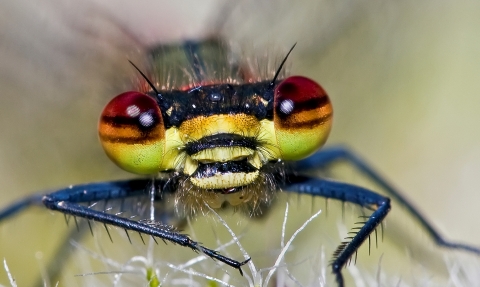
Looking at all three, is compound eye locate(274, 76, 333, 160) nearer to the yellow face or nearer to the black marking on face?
the yellow face

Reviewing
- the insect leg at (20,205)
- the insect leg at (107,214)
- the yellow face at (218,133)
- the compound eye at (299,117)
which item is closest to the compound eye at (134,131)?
the yellow face at (218,133)

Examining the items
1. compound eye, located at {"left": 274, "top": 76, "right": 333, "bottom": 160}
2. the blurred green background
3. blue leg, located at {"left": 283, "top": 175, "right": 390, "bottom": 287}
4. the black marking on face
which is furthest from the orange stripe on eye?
the blurred green background

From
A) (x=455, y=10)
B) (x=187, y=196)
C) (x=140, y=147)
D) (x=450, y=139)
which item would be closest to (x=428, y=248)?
(x=450, y=139)

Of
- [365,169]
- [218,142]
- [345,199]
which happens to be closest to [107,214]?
[218,142]

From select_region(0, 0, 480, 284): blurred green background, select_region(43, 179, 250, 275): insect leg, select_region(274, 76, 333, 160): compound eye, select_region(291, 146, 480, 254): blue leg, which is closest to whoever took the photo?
select_region(43, 179, 250, 275): insect leg

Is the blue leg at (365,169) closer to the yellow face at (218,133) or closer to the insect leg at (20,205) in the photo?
the yellow face at (218,133)

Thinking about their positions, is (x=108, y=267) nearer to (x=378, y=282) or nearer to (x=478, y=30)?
(x=378, y=282)
